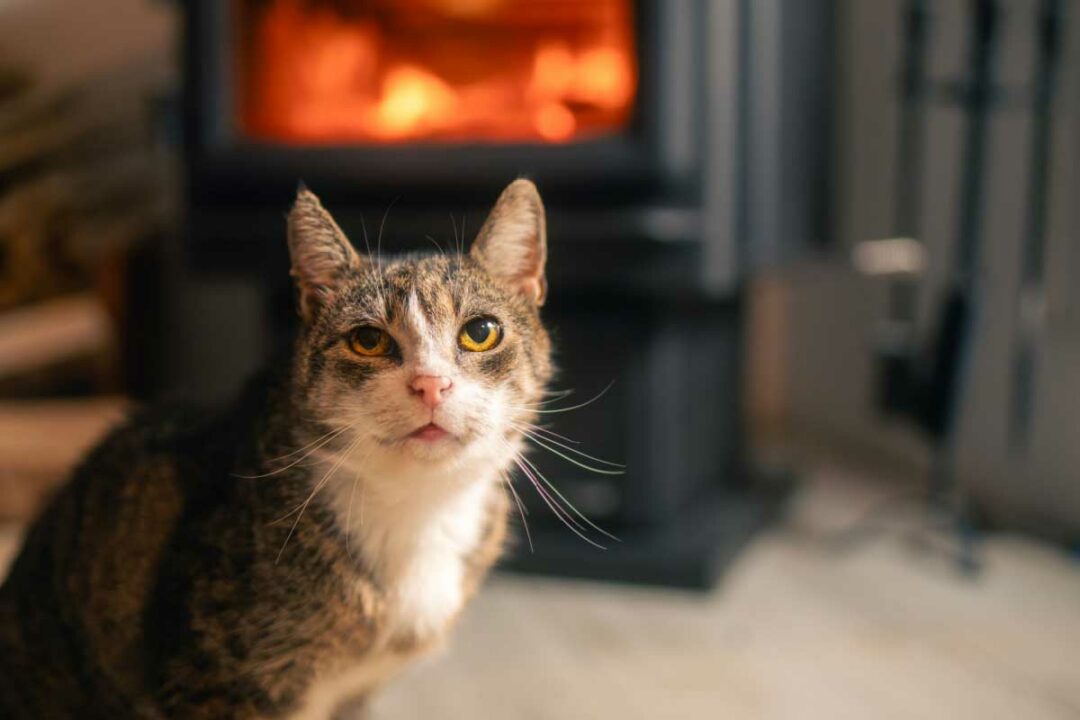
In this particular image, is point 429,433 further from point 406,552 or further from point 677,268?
point 677,268

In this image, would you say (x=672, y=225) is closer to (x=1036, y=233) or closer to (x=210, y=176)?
(x=1036, y=233)

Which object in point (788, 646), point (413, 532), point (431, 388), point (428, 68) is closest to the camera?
point (431, 388)

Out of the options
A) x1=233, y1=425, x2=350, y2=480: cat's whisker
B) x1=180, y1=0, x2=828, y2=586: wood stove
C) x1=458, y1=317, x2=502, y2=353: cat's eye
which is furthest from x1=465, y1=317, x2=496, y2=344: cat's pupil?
x1=180, y1=0, x2=828, y2=586: wood stove

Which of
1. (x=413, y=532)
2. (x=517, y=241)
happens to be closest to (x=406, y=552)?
(x=413, y=532)

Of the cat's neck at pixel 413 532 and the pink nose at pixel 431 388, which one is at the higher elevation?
the pink nose at pixel 431 388

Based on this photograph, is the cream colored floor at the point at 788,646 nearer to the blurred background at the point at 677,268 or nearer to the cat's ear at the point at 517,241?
the blurred background at the point at 677,268

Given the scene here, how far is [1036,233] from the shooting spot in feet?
4.29

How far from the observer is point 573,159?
4.02 ft

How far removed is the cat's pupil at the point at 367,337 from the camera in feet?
1.94

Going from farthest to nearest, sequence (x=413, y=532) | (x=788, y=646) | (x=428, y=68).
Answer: (x=428, y=68)
(x=788, y=646)
(x=413, y=532)

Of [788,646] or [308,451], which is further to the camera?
[788,646]

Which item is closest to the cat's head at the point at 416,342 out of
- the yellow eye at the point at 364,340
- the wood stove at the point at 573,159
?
the yellow eye at the point at 364,340

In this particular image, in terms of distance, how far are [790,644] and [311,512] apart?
0.75 m

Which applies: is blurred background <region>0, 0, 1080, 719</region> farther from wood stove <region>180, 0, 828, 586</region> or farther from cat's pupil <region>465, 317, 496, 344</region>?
cat's pupil <region>465, 317, 496, 344</region>
